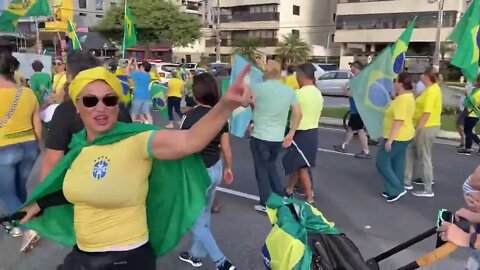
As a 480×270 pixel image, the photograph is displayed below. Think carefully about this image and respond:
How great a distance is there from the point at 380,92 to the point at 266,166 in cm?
185

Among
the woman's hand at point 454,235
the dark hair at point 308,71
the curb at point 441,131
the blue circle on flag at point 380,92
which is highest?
the dark hair at point 308,71

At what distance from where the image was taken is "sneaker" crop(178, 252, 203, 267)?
417 cm

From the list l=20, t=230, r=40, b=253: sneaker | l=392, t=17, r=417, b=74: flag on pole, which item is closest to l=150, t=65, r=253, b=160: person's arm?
l=20, t=230, r=40, b=253: sneaker

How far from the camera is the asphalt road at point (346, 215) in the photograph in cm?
429

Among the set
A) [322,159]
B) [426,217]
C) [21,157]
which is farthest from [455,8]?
[21,157]

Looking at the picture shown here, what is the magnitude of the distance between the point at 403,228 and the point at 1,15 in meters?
7.50

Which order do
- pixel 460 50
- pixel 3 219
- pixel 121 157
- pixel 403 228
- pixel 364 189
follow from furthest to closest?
pixel 364 189 → pixel 460 50 → pixel 403 228 → pixel 3 219 → pixel 121 157

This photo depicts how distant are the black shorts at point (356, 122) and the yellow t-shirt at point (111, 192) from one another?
6.91 m

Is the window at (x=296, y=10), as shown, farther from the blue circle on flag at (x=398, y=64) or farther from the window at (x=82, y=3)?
the blue circle on flag at (x=398, y=64)

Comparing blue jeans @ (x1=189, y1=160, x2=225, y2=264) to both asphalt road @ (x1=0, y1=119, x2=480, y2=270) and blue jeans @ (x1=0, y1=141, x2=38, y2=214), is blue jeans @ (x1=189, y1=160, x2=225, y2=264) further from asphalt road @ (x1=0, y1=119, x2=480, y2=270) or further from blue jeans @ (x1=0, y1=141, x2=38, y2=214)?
blue jeans @ (x1=0, y1=141, x2=38, y2=214)

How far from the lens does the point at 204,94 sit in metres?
4.09

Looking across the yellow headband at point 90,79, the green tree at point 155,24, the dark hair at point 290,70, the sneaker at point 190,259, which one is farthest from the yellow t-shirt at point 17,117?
the green tree at point 155,24

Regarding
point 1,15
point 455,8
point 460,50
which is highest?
point 455,8

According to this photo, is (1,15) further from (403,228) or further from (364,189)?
(403,228)
